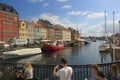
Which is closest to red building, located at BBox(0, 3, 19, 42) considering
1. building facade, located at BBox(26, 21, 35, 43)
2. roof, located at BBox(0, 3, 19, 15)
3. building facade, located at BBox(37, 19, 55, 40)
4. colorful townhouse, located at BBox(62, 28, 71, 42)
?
roof, located at BBox(0, 3, 19, 15)

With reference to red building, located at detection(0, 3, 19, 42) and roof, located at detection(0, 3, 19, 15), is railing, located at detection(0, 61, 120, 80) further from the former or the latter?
roof, located at detection(0, 3, 19, 15)

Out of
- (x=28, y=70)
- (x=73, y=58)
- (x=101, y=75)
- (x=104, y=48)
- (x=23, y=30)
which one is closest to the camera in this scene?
(x=101, y=75)

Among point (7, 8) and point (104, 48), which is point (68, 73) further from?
point (7, 8)

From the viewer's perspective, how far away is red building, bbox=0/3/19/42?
3489 inches

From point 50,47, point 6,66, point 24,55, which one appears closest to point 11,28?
point 50,47

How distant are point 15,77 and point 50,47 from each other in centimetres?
7258

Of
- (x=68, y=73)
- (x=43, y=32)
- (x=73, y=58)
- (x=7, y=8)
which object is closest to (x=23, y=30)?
(x=7, y=8)

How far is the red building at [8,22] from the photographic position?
88.6 m

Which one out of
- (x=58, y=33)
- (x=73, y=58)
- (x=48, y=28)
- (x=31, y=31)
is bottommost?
(x=73, y=58)

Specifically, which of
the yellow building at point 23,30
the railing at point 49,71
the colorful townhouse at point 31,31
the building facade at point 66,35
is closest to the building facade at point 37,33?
the colorful townhouse at point 31,31

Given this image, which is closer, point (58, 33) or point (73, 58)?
point (73, 58)

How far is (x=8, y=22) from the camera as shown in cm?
9319

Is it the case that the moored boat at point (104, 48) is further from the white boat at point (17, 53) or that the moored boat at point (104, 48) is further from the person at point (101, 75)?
the person at point (101, 75)

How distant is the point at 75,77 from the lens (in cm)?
1089
